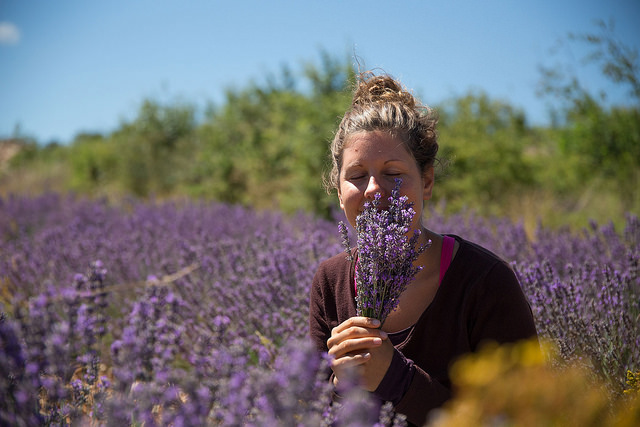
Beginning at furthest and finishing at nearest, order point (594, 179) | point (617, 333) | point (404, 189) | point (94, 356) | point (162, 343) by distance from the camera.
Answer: point (594, 179), point (617, 333), point (404, 189), point (94, 356), point (162, 343)

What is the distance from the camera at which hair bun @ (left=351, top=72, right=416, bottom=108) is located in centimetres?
217

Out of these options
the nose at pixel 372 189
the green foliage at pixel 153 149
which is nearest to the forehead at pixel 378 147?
the nose at pixel 372 189

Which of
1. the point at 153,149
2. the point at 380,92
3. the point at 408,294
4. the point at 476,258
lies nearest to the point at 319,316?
the point at 408,294

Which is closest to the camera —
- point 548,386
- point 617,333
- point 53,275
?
point 548,386

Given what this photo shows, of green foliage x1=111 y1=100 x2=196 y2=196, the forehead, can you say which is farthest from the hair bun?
green foliage x1=111 y1=100 x2=196 y2=196

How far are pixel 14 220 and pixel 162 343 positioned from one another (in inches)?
262

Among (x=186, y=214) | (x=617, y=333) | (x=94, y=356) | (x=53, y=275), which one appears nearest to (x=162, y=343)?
(x=94, y=356)

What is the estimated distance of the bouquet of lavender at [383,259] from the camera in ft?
5.09

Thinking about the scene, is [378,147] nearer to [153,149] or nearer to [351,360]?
[351,360]

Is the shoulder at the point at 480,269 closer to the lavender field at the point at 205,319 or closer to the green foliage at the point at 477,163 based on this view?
the lavender field at the point at 205,319

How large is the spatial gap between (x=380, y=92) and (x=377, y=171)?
464mm

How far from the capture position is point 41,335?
1215 millimetres

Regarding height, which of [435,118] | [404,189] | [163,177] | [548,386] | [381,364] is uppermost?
[163,177]

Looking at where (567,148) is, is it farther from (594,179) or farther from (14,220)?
(14,220)
